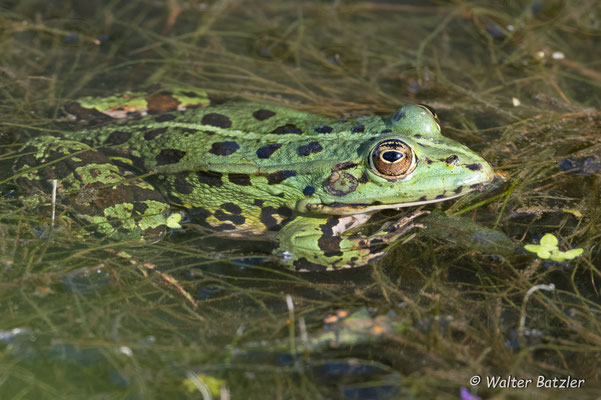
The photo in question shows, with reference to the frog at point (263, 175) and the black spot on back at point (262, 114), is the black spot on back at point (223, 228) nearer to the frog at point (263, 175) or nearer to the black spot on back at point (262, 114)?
the frog at point (263, 175)

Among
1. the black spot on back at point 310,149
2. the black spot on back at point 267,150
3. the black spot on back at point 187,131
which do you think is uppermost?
the black spot on back at point 310,149

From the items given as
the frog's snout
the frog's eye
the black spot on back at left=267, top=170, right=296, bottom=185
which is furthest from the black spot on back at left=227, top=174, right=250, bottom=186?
the frog's snout

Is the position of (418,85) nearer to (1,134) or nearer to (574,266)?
(574,266)

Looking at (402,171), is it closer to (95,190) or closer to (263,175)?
(263,175)

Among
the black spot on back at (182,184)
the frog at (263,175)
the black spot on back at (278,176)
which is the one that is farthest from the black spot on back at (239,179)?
the black spot on back at (182,184)

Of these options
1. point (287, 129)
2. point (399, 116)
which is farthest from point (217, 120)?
point (399, 116)

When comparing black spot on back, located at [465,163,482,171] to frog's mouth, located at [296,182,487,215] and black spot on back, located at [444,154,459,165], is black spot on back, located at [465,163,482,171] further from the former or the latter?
frog's mouth, located at [296,182,487,215]
